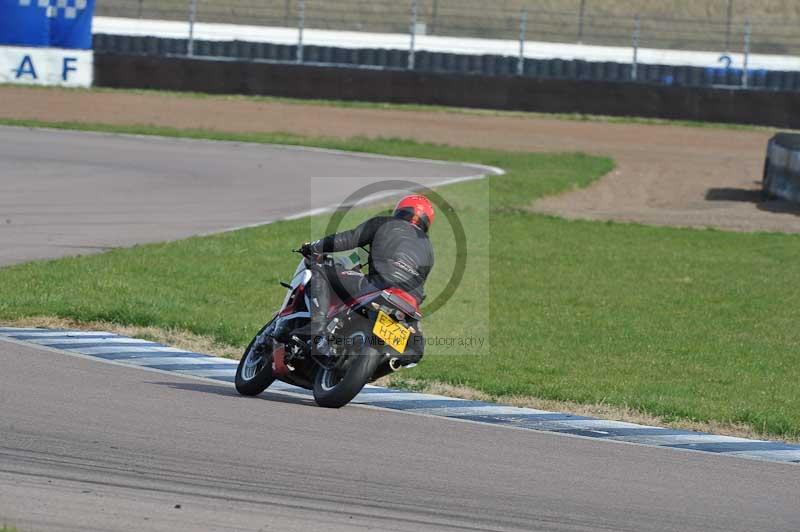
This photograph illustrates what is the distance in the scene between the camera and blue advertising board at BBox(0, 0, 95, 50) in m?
32.4

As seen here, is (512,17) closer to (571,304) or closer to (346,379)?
(571,304)

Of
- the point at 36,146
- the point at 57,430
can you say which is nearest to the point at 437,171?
the point at 36,146

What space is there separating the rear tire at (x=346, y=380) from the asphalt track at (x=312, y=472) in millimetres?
117

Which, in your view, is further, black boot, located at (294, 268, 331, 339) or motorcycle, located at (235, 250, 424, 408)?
black boot, located at (294, 268, 331, 339)

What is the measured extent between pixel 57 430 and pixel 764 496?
3681mm

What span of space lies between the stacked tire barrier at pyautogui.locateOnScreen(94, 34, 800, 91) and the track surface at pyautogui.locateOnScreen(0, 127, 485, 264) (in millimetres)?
7805

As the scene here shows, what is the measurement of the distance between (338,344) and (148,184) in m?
13.0

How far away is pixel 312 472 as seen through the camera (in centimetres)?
675

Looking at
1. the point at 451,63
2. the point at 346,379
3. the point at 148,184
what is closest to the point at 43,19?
the point at 451,63

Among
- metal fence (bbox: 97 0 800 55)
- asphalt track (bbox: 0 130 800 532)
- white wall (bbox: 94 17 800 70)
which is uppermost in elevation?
metal fence (bbox: 97 0 800 55)

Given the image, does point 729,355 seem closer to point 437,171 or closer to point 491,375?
point 491,375

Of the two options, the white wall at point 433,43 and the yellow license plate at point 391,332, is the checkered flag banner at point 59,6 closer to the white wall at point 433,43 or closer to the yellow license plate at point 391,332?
the white wall at point 433,43

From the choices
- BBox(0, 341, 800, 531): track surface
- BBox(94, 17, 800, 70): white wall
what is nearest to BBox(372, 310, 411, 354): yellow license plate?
BBox(0, 341, 800, 531): track surface

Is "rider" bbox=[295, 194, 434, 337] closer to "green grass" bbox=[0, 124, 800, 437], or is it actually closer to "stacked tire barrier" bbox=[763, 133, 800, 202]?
"green grass" bbox=[0, 124, 800, 437]
